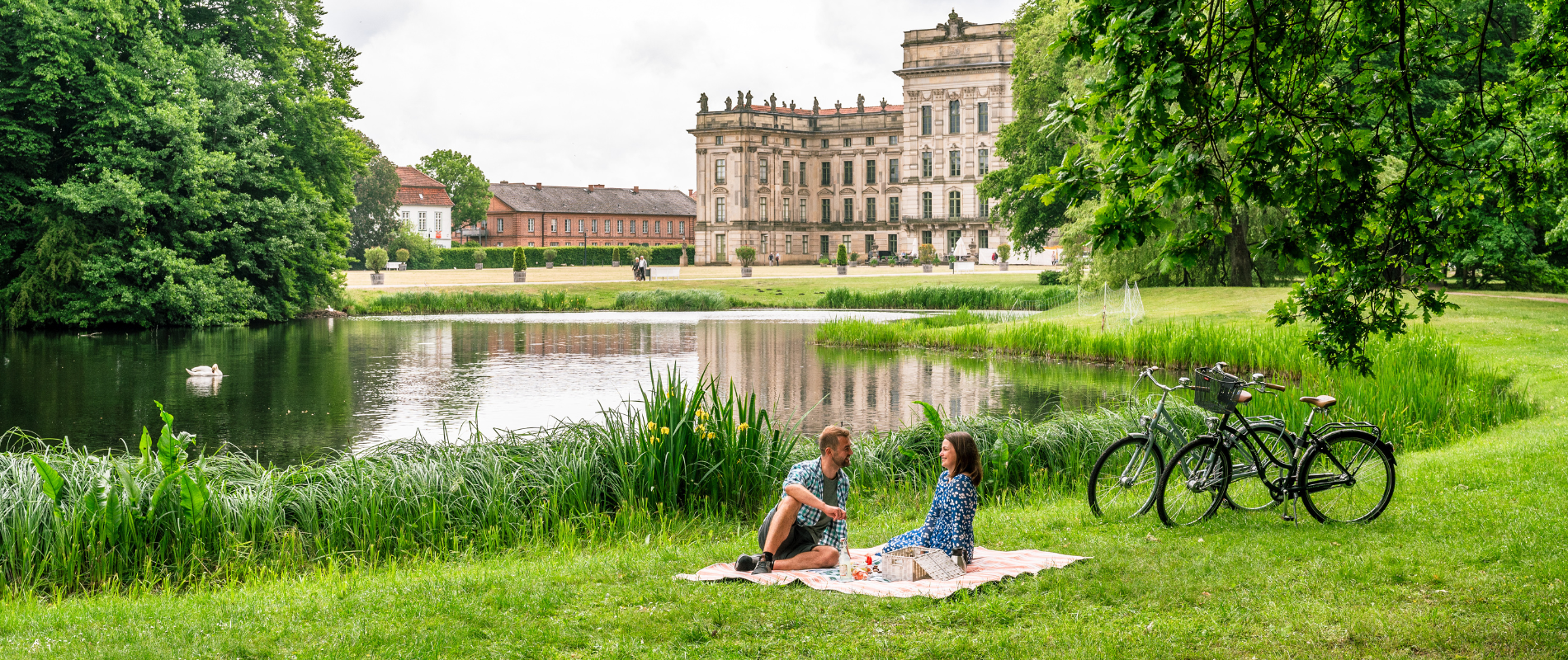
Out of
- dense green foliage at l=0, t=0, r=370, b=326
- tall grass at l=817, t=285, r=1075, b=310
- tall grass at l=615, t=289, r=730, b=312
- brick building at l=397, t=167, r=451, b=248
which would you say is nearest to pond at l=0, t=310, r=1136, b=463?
dense green foliage at l=0, t=0, r=370, b=326

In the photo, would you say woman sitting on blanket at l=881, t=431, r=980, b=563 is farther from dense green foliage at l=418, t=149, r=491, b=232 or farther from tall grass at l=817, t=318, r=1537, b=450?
dense green foliage at l=418, t=149, r=491, b=232

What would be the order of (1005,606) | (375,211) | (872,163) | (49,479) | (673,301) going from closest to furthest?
(1005,606)
(49,479)
(673,301)
(375,211)
(872,163)

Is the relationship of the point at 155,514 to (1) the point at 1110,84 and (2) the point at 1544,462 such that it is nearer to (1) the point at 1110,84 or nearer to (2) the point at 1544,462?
(1) the point at 1110,84

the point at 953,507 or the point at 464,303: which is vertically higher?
the point at 464,303

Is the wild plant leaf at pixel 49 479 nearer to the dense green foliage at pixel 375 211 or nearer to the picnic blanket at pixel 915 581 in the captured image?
the picnic blanket at pixel 915 581

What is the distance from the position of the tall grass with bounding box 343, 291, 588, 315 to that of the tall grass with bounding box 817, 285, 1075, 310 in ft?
30.8

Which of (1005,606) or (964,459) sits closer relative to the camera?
(1005,606)

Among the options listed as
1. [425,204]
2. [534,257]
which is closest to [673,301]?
[534,257]

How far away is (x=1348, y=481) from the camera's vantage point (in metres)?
6.83

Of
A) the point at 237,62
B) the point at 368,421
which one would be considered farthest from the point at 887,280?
the point at 368,421

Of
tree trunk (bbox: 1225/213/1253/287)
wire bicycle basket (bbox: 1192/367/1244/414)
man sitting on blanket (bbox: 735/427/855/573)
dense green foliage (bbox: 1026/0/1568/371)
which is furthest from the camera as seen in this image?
tree trunk (bbox: 1225/213/1253/287)

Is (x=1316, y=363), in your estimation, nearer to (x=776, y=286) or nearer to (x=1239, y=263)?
(x=1239, y=263)

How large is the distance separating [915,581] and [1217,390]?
217 cm

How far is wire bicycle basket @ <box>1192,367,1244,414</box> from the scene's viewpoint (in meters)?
6.46
